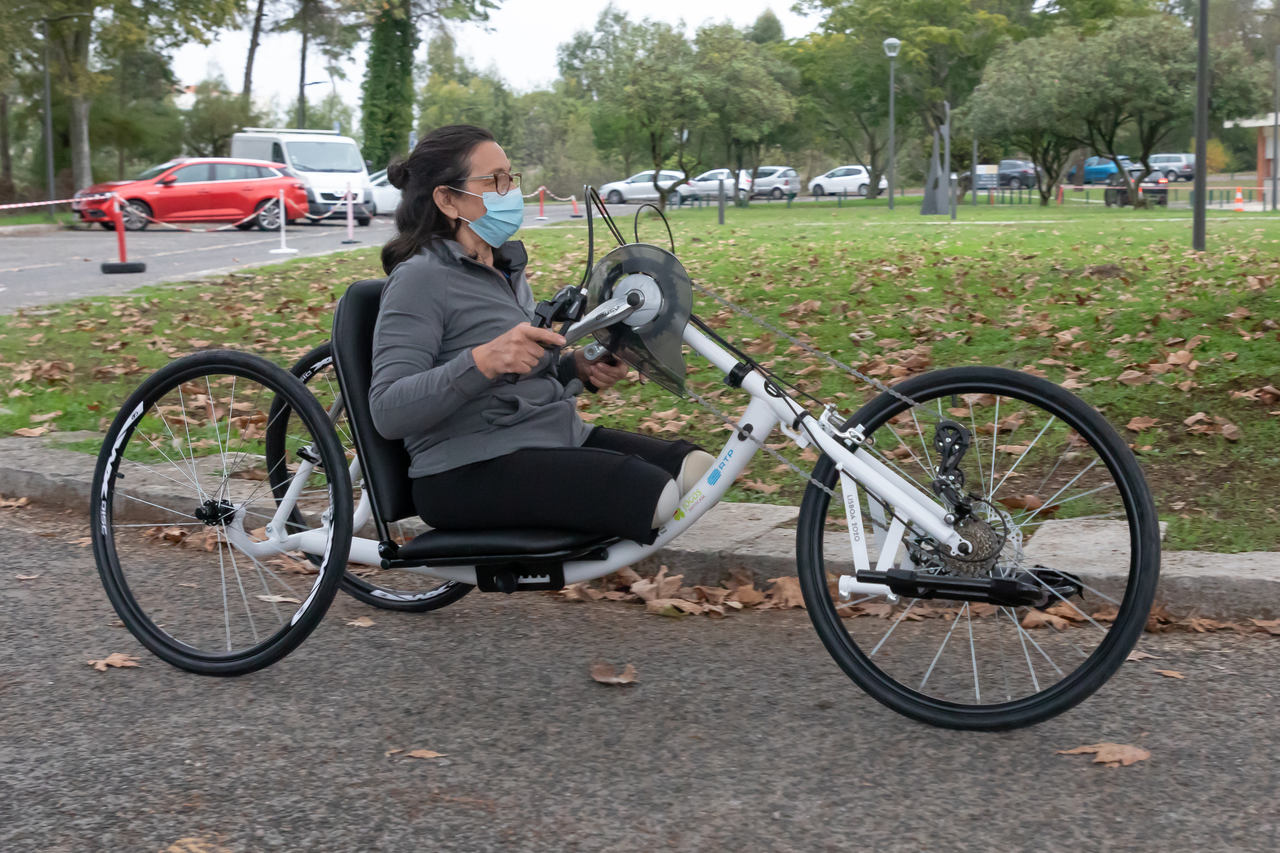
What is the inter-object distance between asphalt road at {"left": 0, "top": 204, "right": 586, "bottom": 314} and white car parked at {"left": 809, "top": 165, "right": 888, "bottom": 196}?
29796 millimetres

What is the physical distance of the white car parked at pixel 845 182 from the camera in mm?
56156

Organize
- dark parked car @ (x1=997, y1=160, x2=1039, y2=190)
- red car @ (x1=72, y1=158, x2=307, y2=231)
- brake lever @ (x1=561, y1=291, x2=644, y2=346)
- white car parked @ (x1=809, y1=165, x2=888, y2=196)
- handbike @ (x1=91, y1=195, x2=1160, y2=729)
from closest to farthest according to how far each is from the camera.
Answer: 1. handbike @ (x1=91, y1=195, x2=1160, y2=729)
2. brake lever @ (x1=561, y1=291, x2=644, y2=346)
3. red car @ (x1=72, y1=158, x2=307, y2=231)
4. dark parked car @ (x1=997, y1=160, x2=1039, y2=190)
5. white car parked @ (x1=809, y1=165, x2=888, y2=196)

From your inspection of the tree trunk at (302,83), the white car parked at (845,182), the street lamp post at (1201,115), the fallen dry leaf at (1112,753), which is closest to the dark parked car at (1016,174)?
the white car parked at (845,182)

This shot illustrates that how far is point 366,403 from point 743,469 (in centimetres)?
96

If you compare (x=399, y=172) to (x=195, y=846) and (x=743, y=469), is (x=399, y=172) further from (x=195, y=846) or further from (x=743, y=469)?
(x=195, y=846)

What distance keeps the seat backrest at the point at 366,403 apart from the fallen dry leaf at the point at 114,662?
863 mm

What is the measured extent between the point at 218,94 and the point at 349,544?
183 feet

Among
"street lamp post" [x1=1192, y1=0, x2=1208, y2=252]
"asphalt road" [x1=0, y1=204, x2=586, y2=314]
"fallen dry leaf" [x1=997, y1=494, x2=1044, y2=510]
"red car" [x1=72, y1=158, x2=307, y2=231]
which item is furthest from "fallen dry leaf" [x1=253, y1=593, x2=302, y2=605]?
"red car" [x1=72, y1=158, x2=307, y2=231]

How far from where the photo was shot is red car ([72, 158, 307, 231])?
2736 centimetres

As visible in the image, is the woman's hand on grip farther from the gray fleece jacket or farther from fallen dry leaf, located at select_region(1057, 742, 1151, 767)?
fallen dry leaf, located at select_region(1057, 742, 1151, 767)

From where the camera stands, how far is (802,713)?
3371 millimetres

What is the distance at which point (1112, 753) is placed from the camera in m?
3.05

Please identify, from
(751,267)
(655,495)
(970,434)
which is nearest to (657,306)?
(655,495)

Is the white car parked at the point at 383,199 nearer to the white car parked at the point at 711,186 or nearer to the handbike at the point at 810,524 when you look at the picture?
the white car parked at the point at 711,186
